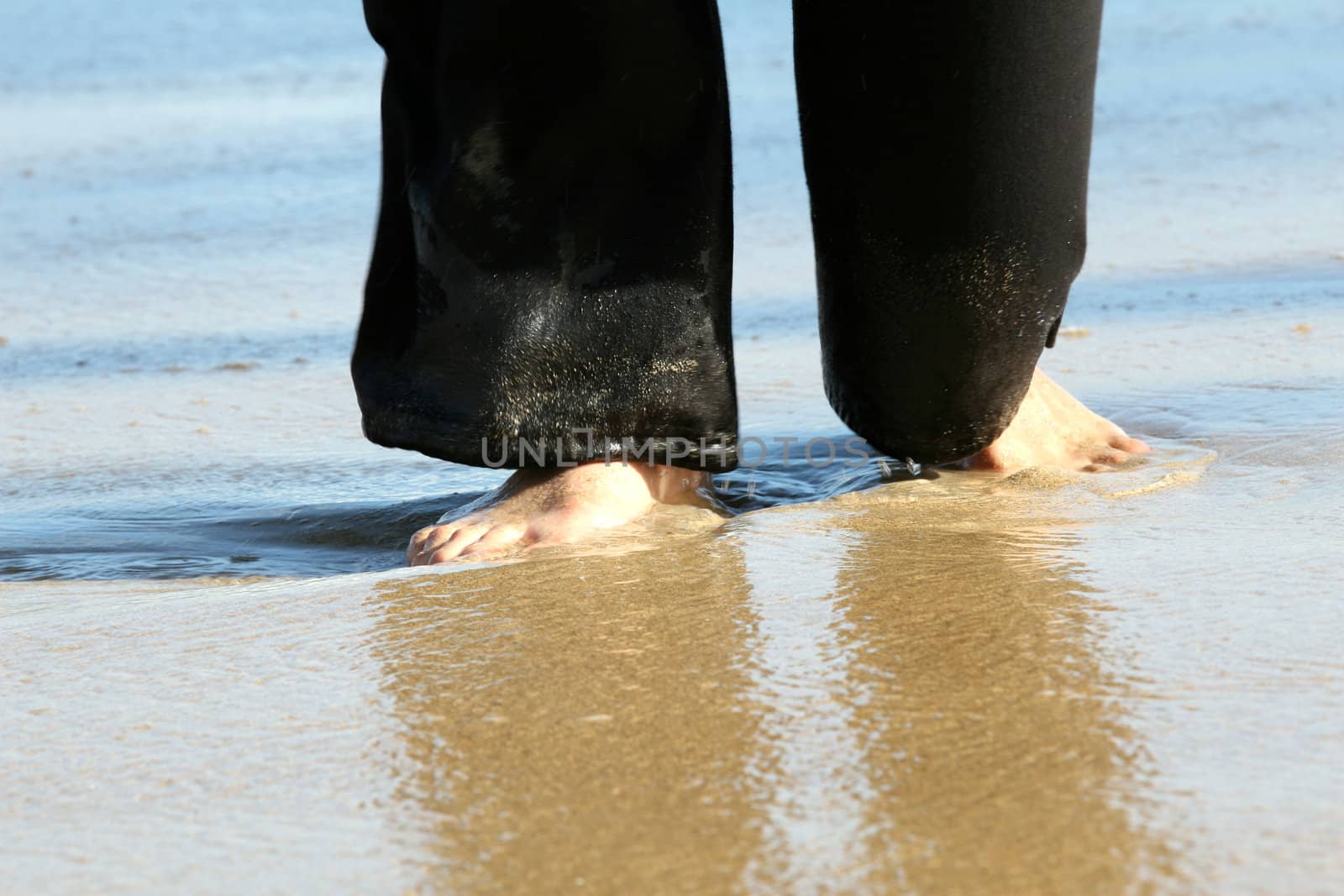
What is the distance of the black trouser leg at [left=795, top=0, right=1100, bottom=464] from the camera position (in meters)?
1.48

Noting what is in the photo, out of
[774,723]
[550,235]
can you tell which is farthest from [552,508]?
[774,723]

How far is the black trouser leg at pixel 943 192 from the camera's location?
1.48 meters

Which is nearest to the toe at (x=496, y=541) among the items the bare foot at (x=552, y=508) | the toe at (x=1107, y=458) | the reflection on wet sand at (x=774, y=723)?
the bare foot at (x=552, y=508)

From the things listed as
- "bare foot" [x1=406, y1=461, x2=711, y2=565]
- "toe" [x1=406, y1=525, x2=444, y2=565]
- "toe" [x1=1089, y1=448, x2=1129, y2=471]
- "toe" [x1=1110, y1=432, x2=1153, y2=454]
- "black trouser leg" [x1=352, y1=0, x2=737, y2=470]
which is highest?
"black trouser leg" [x1=352, y1=0, x2=737, y2=470]

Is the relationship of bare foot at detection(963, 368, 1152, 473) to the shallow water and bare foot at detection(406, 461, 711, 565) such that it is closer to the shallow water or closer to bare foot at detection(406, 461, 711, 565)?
the shallow water

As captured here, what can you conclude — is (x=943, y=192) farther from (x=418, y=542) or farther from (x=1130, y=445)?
(x=418, y=542)

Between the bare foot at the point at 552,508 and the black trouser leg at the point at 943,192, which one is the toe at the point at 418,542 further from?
the black trouser leg at the point at 943,192

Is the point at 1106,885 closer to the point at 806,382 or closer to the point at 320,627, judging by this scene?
the point at 320,627

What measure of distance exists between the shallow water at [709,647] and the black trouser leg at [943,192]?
5.4 inches

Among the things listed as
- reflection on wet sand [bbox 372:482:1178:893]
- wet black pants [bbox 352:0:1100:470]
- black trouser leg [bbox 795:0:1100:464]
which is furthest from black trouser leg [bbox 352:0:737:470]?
reflection on wet sand [bbox 372:482:1178:893]

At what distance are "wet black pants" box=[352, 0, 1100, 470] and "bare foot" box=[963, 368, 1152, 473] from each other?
0.31ft

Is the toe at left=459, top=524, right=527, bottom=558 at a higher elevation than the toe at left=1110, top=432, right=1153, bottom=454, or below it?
below

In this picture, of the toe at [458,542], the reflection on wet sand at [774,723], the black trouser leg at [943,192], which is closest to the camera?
the reflection on wet sand at [774,723]

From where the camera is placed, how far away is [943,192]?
1539 mm
